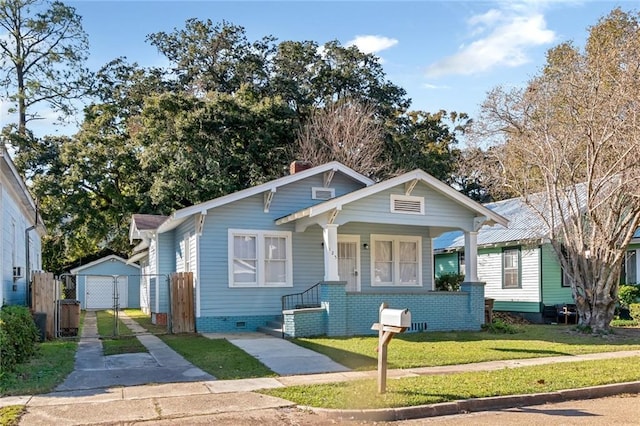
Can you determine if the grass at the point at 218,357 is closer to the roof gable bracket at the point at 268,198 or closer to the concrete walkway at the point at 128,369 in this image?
the concrete walkway at the point at 128,369

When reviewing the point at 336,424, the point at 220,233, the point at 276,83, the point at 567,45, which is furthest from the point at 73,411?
the point at 276,83

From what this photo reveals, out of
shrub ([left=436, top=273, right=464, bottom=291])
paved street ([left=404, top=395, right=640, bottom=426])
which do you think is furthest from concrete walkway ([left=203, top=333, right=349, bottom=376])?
shrub ([left=436, top=273, right=464, bottom=291])

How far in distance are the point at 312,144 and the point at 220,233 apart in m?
15.3

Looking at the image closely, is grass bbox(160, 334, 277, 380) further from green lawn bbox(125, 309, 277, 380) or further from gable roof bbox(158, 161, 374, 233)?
gable roof bbox(158, 161, 374, 233)

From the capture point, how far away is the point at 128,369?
10.7m

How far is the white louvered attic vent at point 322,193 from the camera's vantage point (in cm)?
1847

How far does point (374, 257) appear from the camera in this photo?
18875 millimetres

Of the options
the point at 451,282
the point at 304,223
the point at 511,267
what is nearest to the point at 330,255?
the point at 304,223

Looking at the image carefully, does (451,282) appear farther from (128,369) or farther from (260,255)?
(128,369)

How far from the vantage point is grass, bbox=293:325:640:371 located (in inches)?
460

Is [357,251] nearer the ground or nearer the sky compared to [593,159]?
nearer the ground

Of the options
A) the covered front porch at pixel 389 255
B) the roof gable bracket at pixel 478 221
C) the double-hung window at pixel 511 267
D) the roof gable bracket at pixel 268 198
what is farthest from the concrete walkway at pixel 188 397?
the double-hung window at pixel 511 267

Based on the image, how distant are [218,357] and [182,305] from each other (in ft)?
15.9

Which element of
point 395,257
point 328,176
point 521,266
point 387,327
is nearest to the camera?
point 387,327
